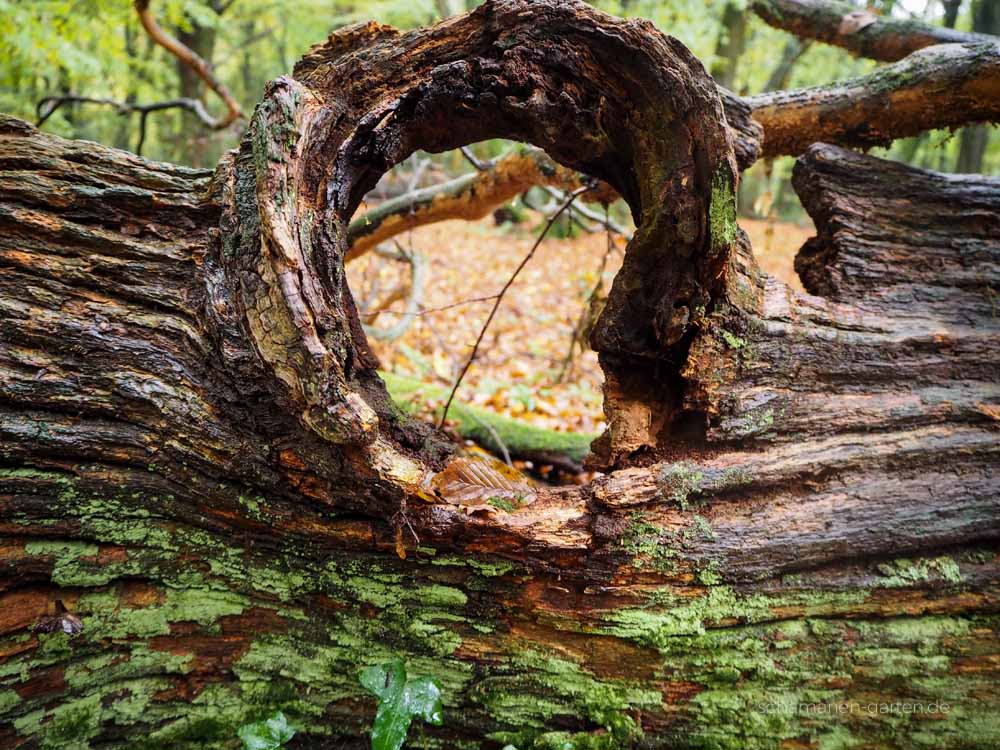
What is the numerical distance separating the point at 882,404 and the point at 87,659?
8.51ft

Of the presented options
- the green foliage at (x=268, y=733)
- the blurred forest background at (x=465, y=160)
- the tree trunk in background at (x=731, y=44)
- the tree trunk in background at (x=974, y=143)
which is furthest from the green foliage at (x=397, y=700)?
the tree trunk in background at (x=731, y=44)

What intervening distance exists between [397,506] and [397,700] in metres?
0.55

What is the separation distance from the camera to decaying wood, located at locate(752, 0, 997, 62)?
3266 mm

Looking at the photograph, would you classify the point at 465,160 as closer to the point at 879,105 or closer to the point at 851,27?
the point at 851,27

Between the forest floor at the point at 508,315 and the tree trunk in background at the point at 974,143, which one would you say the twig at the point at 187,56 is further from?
the tree trunk in background at the point at 974,143

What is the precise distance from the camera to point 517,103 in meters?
1.83

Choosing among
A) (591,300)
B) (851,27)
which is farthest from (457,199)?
(851,27)

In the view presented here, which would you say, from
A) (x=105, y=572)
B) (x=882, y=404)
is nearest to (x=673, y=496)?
(x=882, y=404)

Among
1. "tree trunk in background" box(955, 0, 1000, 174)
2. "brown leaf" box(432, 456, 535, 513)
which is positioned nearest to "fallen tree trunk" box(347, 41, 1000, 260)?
"brown leaf" box(432, 456, 535, 513)

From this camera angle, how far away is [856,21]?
3.45m

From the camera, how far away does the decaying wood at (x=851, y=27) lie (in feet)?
10.7

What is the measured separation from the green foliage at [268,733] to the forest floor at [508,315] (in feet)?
6.21

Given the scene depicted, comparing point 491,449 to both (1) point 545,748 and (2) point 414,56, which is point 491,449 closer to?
(1) point 545,748

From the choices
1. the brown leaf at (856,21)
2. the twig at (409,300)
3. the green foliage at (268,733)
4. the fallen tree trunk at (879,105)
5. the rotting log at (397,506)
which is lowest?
the green foliage at (268,733)
